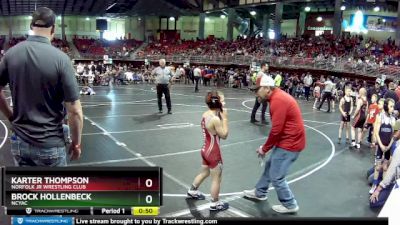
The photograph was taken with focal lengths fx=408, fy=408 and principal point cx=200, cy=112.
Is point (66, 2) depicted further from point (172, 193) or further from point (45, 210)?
point (45, 210)

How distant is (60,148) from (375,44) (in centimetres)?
3342

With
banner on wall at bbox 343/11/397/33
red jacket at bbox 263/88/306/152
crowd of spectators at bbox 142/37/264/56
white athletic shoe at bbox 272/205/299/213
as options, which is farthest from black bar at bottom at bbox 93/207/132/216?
banner on wall at bbox 343/11/397/33

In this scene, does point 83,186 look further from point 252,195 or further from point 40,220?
point 252,195

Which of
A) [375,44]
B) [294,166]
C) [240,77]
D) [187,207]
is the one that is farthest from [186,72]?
[187,207]

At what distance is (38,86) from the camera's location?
10.2ft

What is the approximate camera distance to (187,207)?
6156mm

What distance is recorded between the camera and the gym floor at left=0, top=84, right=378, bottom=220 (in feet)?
21.0

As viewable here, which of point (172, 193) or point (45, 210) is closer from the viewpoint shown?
point (45, 210)

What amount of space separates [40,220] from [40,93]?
49.0 inches

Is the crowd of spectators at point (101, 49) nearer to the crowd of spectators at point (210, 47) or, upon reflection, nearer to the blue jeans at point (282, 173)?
the crowd of spectators at point (210, 47)

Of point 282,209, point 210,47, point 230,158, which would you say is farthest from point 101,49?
point 282,209

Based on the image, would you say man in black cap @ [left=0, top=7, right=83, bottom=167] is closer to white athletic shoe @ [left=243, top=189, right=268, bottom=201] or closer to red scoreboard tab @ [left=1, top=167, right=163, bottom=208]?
red scoreboard tab @ [left=1, top=167, right=163, bottom=208]

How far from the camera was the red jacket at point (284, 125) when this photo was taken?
5.83 meters

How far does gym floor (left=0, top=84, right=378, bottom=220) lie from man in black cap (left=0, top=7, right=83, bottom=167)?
2.91 meters
